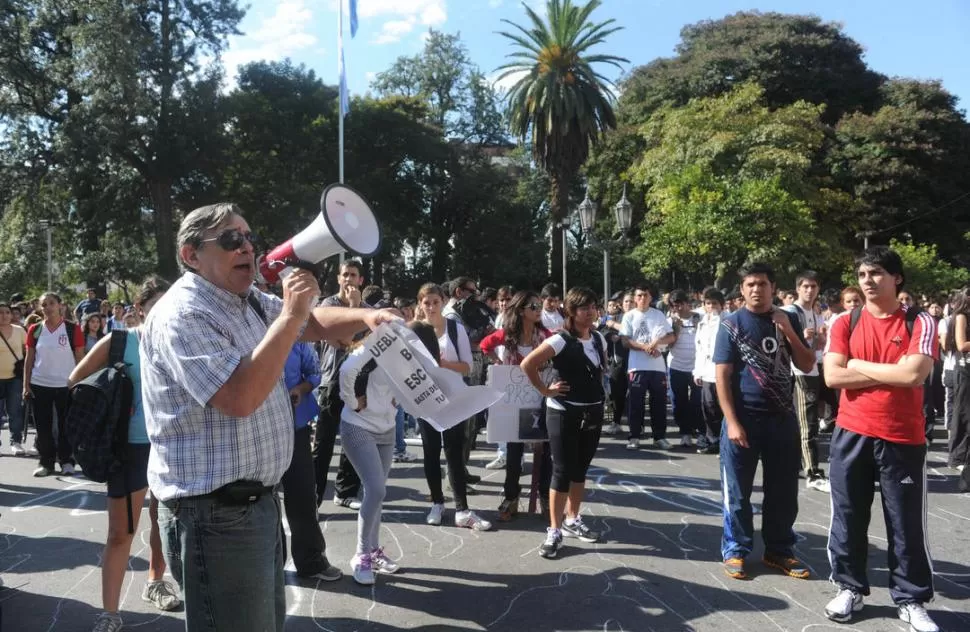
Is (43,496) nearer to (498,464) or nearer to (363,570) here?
(363,570)

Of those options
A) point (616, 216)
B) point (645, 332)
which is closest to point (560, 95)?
point (616, 216)

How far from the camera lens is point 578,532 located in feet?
16.8

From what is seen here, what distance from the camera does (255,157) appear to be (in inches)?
1160

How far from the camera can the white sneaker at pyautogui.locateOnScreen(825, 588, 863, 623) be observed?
372cm

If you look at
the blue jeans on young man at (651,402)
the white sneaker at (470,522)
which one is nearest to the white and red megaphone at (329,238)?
the white sneaker at (470,522)

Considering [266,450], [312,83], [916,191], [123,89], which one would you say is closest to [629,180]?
[916,191]

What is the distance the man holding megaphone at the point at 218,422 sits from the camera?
1.98 meters

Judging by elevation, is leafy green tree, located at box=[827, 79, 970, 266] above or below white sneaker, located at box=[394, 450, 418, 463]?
above

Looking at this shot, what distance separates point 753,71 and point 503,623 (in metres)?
34.9

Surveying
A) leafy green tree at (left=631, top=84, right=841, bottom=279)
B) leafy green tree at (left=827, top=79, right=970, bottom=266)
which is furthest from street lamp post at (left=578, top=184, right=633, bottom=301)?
leafy green tree at (left=827, top=79, right=970, bottom=266)

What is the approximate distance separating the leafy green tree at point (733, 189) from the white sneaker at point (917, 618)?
18.6 metres

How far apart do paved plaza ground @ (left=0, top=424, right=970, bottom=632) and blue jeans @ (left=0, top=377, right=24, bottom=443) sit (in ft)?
8.43

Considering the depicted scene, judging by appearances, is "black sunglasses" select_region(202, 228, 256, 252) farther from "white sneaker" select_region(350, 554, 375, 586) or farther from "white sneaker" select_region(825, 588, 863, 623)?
"white sneaker" select_region(825, 588, 863, 623)

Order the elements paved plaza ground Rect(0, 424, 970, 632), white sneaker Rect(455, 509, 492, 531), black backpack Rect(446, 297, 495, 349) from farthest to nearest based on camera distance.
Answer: black backpack Rect(446, 297, 495, 349) → white sneaker Rect(455, 509, 492, 531) → paved plaza ground Rect(0, 424, 970, 632)
